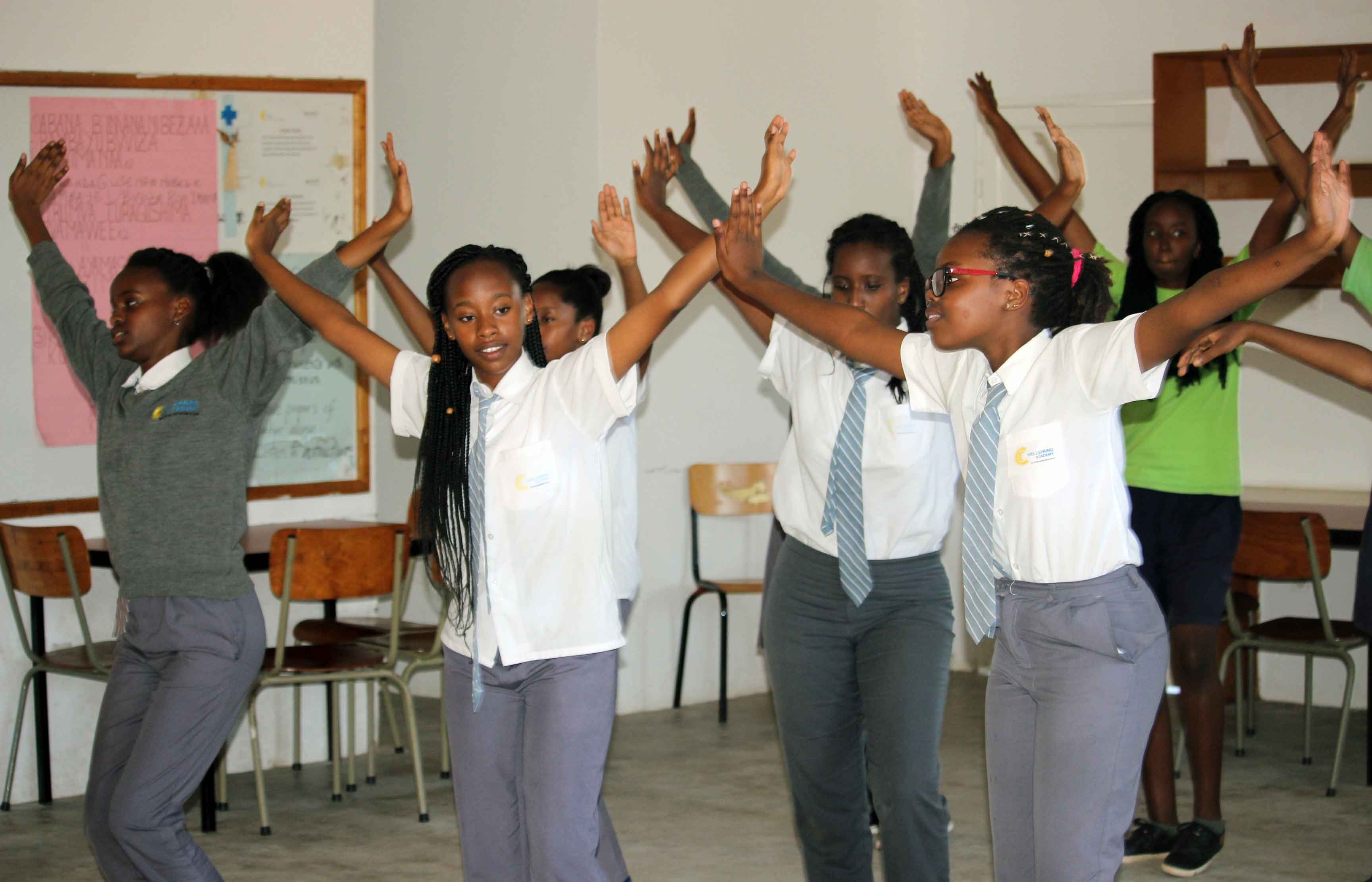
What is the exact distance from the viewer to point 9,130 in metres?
4.64

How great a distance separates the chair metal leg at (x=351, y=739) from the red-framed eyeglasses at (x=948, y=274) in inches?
115

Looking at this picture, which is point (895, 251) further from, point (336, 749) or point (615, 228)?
point (336, 749)

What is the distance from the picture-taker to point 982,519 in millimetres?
2482

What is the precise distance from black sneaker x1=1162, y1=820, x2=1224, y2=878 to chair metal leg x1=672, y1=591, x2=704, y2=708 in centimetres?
242

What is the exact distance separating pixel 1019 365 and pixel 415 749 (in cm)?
281

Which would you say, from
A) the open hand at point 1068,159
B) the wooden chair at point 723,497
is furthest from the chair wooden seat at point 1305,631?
the open hand at point 1068,159

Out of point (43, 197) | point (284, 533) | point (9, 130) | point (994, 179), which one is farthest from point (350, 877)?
point (994, 179)

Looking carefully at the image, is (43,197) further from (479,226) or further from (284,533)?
(479,226)

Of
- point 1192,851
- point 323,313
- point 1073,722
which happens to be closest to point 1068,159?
point 1073,722

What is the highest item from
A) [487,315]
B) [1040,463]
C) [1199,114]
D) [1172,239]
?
[1199,114]

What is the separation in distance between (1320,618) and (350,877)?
11.0ft

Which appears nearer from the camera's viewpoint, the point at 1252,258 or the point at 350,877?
the point at 1252,258

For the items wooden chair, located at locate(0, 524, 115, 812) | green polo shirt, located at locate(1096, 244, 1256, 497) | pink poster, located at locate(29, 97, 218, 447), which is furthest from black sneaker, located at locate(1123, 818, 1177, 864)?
pink poster, located at locate(29, 97, 218, 447)

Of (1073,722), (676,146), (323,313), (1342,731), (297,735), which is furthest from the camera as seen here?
(297,735)
